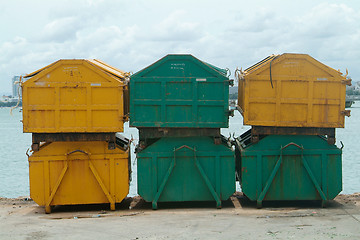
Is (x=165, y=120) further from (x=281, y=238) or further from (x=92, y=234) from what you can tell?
(x=281, y=238)

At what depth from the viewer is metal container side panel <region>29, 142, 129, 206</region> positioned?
9.38 m

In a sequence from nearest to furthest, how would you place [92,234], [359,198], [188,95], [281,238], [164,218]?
[281,238], [92,234], [164,218], [188,95], [359,198]

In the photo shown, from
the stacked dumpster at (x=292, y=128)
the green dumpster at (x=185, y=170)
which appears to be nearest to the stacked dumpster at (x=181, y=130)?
the green dumpster at (x=185, y=170)

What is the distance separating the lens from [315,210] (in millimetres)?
9359

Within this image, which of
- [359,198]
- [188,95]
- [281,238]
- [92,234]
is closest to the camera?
[281,238]

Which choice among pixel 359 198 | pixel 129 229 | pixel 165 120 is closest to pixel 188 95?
pixel 165 120

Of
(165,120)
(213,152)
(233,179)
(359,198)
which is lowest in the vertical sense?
(359,198)

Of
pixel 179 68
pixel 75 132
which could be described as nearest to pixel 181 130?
pixel 179 68

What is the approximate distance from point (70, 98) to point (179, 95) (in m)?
2.23

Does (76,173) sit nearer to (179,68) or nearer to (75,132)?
(75,132)

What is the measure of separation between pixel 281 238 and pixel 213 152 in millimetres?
2757

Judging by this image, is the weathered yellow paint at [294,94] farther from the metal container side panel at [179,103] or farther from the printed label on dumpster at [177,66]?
the printed label on dumpster at [177,66]

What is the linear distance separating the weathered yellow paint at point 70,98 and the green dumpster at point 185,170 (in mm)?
1015

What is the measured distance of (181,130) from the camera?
31.1ft
